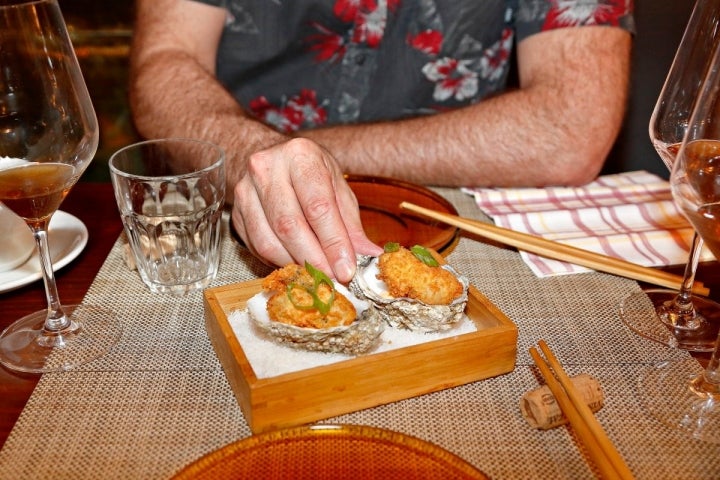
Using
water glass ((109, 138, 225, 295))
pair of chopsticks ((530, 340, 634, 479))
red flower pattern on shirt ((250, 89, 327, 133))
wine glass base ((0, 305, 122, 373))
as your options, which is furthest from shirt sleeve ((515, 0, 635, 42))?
wine glass base ((0, 305, 122, 373))

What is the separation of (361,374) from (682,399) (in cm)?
38

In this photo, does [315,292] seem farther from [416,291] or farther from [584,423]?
[584,423]

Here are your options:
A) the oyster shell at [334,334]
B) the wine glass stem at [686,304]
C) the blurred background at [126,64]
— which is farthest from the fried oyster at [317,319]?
the blurred background at [126,64]

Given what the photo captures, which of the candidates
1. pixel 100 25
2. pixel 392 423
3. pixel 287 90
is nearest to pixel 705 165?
pixel 392 423

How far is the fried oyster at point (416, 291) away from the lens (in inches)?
33.5

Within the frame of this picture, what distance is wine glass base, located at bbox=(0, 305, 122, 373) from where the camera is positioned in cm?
89

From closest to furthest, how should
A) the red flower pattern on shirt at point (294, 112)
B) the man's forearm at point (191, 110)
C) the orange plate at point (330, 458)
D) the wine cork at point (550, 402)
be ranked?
the orange plate at point (330, 458) < the wine cork at point (550, 402) < the man's forearm at point (191, 110) < the red flower pattern on shirt at point (294, 112)

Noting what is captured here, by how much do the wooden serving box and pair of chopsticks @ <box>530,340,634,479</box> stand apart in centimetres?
6

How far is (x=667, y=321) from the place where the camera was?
1.00m

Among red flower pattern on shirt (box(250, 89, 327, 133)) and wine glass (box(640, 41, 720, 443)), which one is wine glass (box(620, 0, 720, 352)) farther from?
red flower pattern on shirt (box(250, 89, 327, 133))

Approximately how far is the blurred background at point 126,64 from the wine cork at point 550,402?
1652 mm

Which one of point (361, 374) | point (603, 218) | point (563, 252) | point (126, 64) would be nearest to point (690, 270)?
point (563, 252)

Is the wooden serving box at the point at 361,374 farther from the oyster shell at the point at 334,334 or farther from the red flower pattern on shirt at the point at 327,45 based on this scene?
the red flower pattern on shirt at the point at 327,45

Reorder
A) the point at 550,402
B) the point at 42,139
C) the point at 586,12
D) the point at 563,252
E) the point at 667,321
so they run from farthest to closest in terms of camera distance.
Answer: the point at 586,12
the point at 563,252
the point at 667,321
the point at 42,139
the point at 550,402
